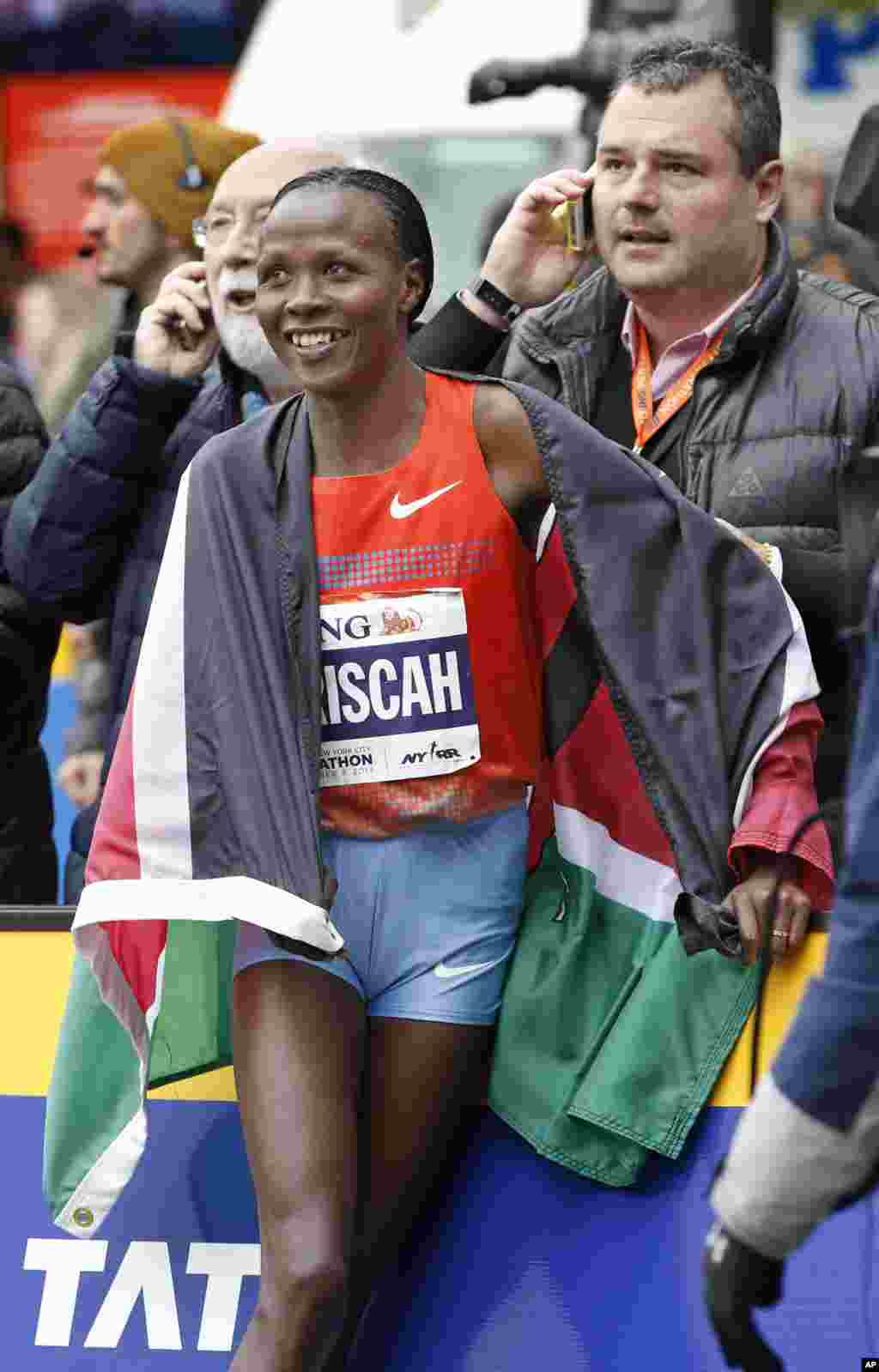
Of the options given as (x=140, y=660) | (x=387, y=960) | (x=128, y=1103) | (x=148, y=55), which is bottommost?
(x=148, y=55)

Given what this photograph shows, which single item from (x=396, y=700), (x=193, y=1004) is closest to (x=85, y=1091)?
(x=193, y=1004)

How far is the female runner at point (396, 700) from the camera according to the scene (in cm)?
367

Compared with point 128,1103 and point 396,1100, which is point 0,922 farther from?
point 396,1100

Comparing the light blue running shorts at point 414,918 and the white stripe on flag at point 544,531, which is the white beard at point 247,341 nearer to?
the white stripe on flag at point 544,531

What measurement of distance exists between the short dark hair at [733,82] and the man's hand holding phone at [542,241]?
7.6 inches

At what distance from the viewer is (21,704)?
4.88 metres

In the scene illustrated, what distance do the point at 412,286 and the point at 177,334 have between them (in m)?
0.83

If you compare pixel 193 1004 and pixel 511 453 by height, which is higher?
pixel 511 453

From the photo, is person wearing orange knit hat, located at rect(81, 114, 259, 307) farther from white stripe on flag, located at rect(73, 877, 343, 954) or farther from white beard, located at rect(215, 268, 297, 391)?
white stripe on flag, located at rect(73, 877, 343, 954)

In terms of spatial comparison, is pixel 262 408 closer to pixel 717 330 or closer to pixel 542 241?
pixel 542 241

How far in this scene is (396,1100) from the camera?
369 cm

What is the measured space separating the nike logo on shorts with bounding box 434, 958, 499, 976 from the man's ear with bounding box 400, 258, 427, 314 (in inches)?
38.7

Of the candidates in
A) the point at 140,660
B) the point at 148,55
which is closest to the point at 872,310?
the point at 140,660

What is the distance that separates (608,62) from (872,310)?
12.9 ft
